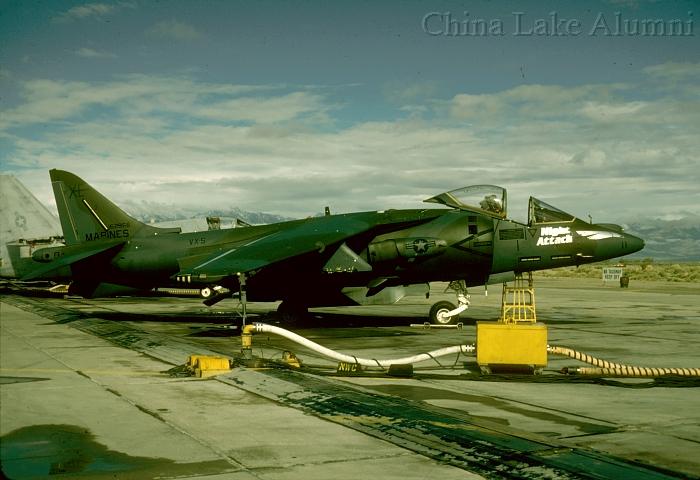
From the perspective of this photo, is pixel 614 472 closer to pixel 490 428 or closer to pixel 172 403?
pixel 490 428

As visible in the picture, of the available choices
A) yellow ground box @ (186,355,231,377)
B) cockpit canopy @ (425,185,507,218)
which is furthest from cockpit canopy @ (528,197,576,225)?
yellow ground box @ (186,355,231,377)

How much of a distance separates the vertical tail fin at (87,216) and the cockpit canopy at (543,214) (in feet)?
34.2

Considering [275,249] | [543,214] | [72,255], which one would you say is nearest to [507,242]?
[543,214]

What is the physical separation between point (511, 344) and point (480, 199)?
24.3 ft

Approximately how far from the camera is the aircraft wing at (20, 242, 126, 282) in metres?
18.7

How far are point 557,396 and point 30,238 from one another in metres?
36.4

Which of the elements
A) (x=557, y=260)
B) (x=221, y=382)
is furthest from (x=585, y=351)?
(x=221, y=382)

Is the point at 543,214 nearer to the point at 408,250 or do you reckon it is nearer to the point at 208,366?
the point at 408,250

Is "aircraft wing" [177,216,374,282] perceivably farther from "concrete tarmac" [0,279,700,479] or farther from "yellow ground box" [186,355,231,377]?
"yellow ground box" [186,355,231,377]

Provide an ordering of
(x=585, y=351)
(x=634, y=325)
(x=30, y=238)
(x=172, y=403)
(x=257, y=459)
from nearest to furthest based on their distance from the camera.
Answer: (x=257, y=459) < (x=172, y=403) < (x=585, y=351) < (x=634, y=325) < (x=30, y=238)

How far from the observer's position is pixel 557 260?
17.2 metres

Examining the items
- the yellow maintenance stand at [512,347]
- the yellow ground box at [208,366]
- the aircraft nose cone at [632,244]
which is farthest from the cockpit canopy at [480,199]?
the yellow ground box at [208,366]

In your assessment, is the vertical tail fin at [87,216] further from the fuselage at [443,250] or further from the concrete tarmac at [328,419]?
the concrete tarmac at [328,419]

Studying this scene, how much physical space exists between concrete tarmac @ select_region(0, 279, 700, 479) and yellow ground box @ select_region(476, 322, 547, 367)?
0.46m
